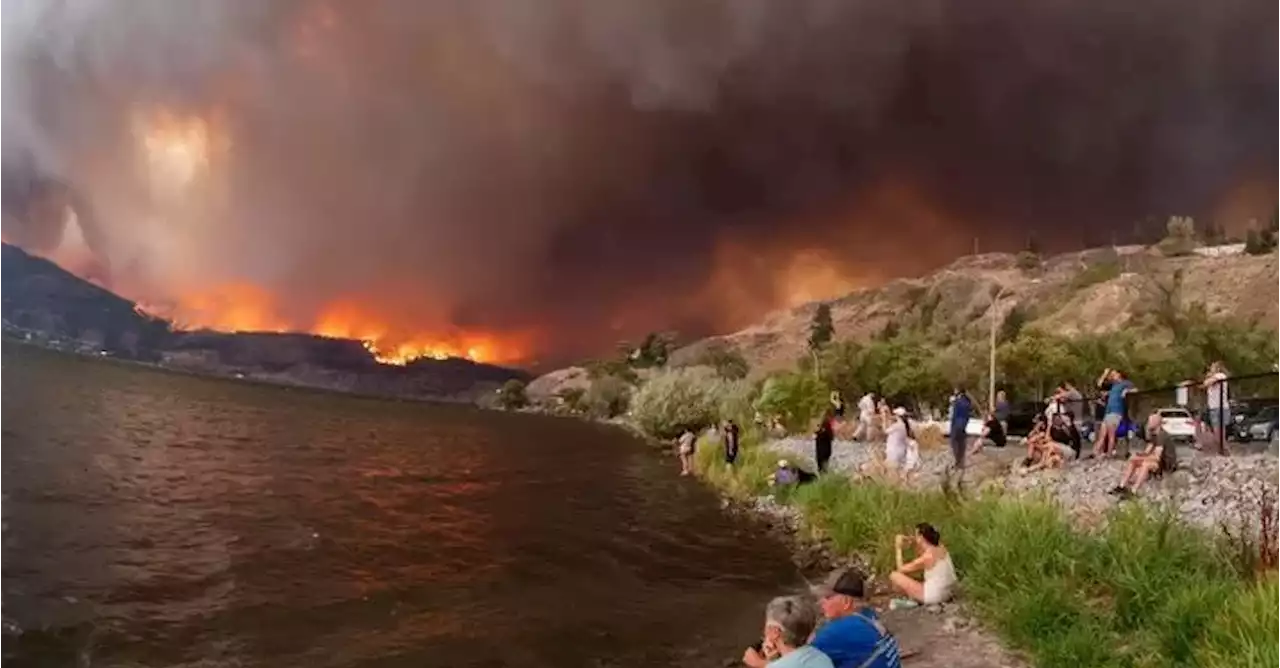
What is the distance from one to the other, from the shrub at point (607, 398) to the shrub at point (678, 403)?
77.2 m

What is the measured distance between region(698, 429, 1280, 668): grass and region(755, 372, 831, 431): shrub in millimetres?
41636

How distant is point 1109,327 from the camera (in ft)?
383

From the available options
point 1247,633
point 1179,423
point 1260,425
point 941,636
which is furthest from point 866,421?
point 1247,633

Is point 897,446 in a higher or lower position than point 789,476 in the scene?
higher

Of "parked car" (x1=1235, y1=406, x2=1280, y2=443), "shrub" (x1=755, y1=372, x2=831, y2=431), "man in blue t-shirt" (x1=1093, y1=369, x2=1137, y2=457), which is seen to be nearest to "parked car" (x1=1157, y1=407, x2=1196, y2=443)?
"parked car" (x1=1235, y1=406, x2=1280, y2=443)

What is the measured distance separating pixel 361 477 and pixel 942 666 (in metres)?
41.3

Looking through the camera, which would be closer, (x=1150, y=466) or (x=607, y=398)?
(x=1150, y=466)

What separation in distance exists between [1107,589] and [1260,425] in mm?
25678

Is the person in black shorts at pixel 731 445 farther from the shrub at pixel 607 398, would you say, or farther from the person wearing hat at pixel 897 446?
the shrub at pixel 607 398

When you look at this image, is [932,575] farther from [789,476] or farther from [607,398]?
[607,398]

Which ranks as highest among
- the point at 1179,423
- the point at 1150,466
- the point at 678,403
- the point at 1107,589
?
the point at 678,403

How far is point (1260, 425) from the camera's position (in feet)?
110

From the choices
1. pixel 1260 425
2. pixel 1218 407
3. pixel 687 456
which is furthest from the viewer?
pixel 687 456

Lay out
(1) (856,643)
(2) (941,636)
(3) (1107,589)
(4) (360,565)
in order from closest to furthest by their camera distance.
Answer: (1) (856,643) → (3) (1107,589) → (2) (941,636) → (4) (360,565)
